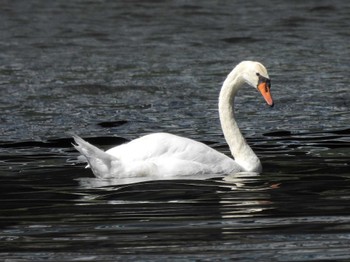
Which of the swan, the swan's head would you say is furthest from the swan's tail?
the swan's head

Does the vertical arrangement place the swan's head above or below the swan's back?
above

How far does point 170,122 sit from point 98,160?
417cm

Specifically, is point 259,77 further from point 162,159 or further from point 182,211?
point 182,211

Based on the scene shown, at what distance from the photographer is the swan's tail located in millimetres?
10695

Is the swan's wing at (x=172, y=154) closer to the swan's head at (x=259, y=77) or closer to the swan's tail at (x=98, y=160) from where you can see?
the swan's tail at (x=98, y=160)

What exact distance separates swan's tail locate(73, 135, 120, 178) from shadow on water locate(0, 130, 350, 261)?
0.41 feet

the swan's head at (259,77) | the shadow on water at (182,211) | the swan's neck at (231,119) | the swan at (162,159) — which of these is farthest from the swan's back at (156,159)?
the swan's head at (259,77)

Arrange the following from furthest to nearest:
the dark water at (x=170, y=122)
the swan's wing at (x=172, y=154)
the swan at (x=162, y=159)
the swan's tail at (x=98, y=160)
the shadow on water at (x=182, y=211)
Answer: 1. the swan's wing at (x=172, y=154)
2. the swan at (x=162, y=159)
3. the swan's tail at (x=98, y=160)
4. the dark water at (x=170, y=122)
5. the shadow on water at (x=182, y=211)

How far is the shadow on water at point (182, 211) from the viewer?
783 centimetres

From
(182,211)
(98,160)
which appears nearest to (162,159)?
(98,160)

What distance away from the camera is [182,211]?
9.35 m

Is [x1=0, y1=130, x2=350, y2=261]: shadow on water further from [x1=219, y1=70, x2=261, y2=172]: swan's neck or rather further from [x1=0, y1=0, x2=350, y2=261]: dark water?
[x1=219, y1=70, x2=261, y2=172]: swan's neck

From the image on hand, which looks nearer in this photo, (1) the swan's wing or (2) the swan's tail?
(2) the swan's tail

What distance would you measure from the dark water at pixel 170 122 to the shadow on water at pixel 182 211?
18 mm
